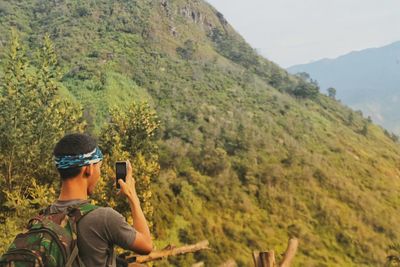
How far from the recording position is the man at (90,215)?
2.84 metres

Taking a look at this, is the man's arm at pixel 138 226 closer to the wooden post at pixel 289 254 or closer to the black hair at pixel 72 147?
the black hair at pixel 72 147

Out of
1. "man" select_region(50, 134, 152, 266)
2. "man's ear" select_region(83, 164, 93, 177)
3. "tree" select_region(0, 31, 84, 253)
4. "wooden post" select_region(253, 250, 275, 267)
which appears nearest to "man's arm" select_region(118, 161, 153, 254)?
"man" select_region(50, 134, 152, 266)

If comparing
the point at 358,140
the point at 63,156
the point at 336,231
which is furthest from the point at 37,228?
the point at 358,140

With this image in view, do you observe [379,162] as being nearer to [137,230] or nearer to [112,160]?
[112,160]

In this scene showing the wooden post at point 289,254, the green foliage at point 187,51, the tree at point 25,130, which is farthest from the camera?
the green foliage at point 187,51

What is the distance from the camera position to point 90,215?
2844 millimetres

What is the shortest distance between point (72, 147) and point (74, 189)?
293mm

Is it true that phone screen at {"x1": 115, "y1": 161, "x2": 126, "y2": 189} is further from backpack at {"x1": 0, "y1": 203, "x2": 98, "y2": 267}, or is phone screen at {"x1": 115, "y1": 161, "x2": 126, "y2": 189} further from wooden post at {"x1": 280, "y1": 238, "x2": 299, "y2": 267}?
wooden post at {"x1": 280, "y1": 238, "x2": 299, "y2": 267}

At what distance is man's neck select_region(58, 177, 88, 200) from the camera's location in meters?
2.97

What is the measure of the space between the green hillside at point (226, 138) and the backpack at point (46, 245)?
23.3m

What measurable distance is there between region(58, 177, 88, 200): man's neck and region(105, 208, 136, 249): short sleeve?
254 millimetres

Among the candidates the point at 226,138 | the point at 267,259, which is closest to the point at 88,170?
the point at 267,259

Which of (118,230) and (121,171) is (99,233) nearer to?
(118,230)

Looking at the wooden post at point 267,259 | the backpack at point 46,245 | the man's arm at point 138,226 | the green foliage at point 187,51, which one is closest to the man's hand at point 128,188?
the man's arm at point 138,226
